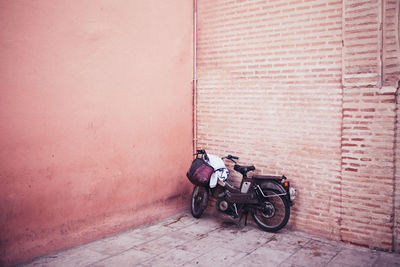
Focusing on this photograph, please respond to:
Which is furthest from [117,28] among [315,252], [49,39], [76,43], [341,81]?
[315,252]

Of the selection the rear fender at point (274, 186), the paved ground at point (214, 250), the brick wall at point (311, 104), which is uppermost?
the brick wall at point (311, 104)

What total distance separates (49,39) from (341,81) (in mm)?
4089

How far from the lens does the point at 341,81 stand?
16.4 ft

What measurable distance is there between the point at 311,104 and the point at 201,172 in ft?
6.83

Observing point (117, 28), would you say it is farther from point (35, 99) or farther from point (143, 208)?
point (143, 208)

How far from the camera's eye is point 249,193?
18.5 ft

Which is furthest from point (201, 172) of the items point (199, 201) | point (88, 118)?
point (88, 118)

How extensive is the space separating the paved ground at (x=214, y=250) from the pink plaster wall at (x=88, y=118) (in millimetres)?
320

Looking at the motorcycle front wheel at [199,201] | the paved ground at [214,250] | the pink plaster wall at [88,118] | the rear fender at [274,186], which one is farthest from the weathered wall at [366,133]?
the pink plaster wall at [88,118]

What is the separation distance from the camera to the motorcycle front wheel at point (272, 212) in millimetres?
5379

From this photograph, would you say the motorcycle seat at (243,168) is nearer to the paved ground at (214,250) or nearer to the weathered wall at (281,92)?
the weathered wall at (281,92)

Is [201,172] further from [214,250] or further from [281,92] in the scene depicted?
[281,92]

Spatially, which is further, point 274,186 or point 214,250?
point 274,186

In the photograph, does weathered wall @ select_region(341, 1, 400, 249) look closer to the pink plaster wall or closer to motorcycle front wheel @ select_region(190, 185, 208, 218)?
motorcycle front wheel @ select_region(190, 185, 208, 218)
